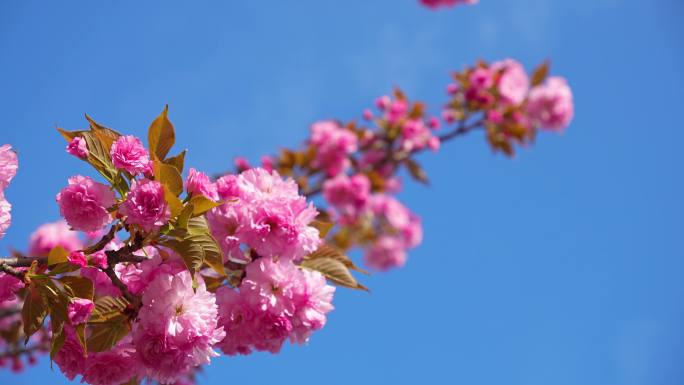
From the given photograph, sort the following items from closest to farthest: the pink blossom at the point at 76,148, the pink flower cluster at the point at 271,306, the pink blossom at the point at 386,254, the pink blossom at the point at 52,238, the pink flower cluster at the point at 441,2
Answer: the pink blossom at the point at 76,148
the pink flower cluster at the point at 271,306
the pink blossom at the point at 52,238
the pink flower cluster at the point at 441,2
the pink blossom at the point at 386,254

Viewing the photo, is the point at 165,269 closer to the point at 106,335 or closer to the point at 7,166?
the point at 106,335

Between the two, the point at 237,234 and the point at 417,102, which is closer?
the point at 237,234

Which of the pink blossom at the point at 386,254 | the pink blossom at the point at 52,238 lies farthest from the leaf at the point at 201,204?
the pink blossom at the point at 386,254

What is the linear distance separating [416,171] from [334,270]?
10.9ft

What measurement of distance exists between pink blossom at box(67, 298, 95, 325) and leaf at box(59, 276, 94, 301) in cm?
3

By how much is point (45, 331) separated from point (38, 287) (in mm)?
2807

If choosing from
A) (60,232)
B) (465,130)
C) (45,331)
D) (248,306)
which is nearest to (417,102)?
(465,130)

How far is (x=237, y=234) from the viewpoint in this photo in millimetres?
1696

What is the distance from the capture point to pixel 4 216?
138 centimetres

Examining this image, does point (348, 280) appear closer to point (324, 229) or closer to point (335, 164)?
point (324, 229)

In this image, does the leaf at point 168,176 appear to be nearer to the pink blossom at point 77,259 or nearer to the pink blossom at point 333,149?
the pink blossom at point 77,259

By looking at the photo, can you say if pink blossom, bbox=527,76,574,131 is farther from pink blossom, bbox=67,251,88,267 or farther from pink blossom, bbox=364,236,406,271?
pink blossom, bbox=67,251,88,267

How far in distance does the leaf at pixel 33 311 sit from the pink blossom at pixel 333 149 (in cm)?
355

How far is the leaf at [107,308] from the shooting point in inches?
58.9
